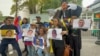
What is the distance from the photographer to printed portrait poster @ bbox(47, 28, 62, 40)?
30.8ft

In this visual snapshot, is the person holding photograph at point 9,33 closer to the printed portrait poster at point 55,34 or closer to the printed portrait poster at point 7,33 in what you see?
the printed portrait poster at point 7,33

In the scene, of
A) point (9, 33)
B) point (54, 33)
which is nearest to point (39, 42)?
point (54, 33)

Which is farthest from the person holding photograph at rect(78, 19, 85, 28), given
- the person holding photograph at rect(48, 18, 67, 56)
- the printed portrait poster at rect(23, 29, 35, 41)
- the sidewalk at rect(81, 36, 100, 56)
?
the sidewalk at rect(81, 36, 100, 56)

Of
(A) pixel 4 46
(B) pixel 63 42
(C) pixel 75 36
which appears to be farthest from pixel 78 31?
(A) pixel 4 46

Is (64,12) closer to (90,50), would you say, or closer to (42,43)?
(42,43)

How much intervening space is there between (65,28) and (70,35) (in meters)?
0.69

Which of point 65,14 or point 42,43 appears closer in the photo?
point 42,43

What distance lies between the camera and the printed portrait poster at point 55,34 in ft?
30.8

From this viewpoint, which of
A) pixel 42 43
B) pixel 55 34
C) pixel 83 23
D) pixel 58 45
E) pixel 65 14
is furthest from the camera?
pixel 65 14

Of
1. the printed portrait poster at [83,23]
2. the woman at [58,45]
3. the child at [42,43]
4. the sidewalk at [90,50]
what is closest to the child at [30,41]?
the child at [42,43]

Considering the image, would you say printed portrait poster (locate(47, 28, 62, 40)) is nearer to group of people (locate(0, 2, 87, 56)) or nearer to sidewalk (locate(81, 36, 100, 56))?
group of people (locate(0, 2, 87, 56))

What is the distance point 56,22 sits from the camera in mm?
9328

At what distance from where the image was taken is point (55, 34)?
31.1 ft

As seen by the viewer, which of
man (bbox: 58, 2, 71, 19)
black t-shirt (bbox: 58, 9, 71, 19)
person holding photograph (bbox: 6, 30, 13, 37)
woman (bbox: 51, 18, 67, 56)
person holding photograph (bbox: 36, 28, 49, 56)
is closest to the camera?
woman (bbox: 51, 18, 67, 56)
